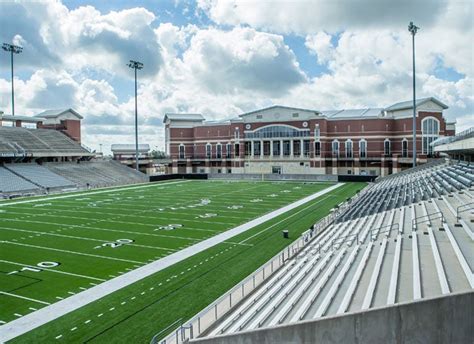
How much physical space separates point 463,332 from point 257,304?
4.83 metres

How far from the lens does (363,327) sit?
6938 mm

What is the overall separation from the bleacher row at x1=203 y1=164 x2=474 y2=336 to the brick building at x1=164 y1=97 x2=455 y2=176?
140 feet

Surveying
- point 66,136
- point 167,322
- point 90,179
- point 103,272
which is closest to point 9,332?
point 167,322

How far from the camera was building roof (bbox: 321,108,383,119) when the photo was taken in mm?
59938

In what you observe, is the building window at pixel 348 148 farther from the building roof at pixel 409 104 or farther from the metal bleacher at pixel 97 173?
the metal bleacher at pixel 97 173

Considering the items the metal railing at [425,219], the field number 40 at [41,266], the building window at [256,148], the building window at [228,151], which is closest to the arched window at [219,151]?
the building window at [228,151]

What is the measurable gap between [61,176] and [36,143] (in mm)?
7692

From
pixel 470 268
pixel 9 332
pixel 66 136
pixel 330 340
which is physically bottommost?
pixel 9 332

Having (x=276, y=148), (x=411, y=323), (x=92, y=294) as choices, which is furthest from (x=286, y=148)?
(x=411, y=323)

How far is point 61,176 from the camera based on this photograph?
150 feet

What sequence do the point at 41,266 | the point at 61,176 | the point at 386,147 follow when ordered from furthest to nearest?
1. the point at 386,147
2. the point at 61,176
3. the point at 41,266

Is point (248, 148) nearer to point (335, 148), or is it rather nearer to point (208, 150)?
point (208, 150)

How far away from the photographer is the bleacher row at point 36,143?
4600 cm

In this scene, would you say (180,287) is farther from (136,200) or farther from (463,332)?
(136,200)
